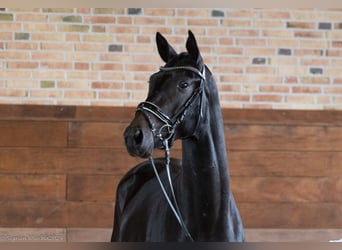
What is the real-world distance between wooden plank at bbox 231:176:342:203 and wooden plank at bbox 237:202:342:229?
0.10 ft

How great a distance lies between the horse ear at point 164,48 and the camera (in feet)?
6.88

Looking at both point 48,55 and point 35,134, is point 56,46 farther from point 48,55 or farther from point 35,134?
point 35,134

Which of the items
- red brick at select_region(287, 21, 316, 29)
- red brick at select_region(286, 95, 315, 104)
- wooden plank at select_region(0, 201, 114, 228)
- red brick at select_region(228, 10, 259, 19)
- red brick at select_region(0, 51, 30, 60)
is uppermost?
red brick at select_region(228, 10, 259, 19)

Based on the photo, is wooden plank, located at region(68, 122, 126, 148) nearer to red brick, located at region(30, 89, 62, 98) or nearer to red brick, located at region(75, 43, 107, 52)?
red brick, located at region(30, 89, 62, 98)

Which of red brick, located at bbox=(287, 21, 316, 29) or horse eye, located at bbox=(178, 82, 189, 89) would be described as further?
red brick, located at bbox=(287, 21, 316, 29)

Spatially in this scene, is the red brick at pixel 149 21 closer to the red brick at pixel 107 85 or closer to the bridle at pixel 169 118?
the red brick at pixel 107 85

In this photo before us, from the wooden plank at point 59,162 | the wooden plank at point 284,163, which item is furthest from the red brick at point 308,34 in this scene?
the wooden plank at point 59,162

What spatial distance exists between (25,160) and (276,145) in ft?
4.91

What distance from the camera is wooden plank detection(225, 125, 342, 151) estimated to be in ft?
12.6

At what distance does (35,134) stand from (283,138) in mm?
1480

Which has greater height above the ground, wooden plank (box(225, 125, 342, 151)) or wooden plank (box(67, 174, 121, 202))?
wooden plank (box(225, 125, 342, 151))

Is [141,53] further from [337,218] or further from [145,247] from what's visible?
[145,247]

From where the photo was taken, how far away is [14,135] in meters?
3.81

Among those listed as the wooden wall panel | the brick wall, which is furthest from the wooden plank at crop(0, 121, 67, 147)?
the brick wall
